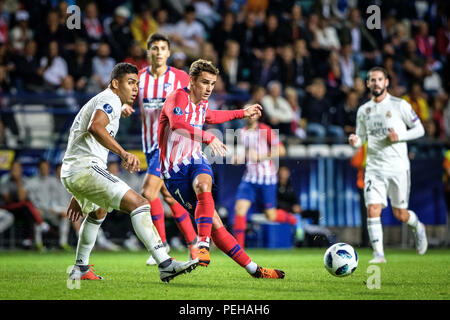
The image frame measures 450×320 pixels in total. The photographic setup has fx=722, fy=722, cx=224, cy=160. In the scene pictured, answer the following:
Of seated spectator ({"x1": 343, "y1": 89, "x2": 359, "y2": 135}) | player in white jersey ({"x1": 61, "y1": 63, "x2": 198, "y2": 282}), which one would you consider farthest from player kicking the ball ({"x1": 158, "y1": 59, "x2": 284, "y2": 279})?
seated spectator ({"x1": 343, "y1": 89, "x2": 359, "y2": 135})

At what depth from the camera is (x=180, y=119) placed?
7.02 meters

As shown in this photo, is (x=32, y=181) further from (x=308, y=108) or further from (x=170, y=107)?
(x=170, y=107)

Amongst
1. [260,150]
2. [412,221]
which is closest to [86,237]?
[412,221]

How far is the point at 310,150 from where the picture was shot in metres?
14.0

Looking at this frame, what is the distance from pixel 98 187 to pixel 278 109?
27.9ft

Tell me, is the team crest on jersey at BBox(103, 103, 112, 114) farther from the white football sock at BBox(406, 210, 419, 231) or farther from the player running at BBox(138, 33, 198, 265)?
the white football sock at BBox(406, 210, 419, 231)

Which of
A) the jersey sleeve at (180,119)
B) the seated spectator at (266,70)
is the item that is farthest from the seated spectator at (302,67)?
the jersey sleeve at (180,119)

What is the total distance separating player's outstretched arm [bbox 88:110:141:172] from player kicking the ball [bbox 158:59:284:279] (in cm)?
93

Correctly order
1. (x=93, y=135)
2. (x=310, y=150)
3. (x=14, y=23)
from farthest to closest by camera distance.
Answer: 1. (x=14, y=23)
2. (x=310, y=150)
3. (x=93, y=135)

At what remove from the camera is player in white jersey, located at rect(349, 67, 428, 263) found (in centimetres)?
977

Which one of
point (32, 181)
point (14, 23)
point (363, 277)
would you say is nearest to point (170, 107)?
point (363, 277)

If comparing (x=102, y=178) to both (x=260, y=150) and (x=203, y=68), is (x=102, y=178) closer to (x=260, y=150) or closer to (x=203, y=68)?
(x=203, y=68)

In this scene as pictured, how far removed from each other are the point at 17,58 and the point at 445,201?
29.3ft

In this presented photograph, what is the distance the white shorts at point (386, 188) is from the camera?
9.81 meters
